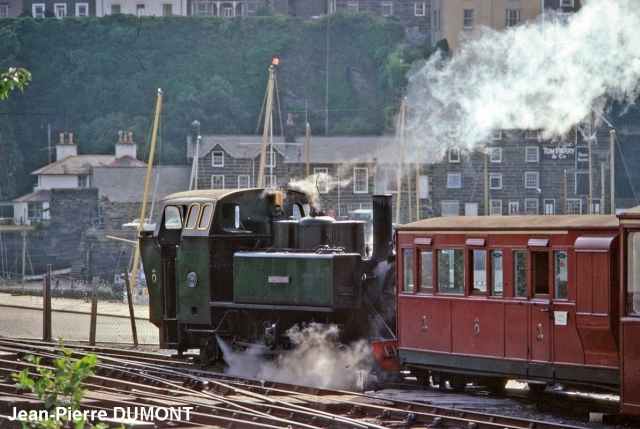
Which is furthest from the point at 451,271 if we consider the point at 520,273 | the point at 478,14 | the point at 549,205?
the point at 478,14

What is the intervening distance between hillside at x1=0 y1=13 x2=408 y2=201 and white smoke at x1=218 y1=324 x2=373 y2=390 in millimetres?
82790

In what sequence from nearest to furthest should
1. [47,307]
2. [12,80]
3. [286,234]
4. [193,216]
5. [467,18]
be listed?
[12,80], [286,234], [193,216], [47,307], [467,18]

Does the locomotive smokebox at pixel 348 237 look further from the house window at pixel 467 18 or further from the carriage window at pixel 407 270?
the house window at pixel 467 18

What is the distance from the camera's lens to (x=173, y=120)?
10775 cm

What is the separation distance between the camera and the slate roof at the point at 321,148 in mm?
76125

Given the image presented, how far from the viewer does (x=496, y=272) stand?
15.4 m

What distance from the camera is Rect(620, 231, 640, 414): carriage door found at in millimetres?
12805

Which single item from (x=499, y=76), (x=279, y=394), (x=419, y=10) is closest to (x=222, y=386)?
(x=279, y=394)

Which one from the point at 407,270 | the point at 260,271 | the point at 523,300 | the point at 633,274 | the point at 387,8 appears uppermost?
the point at 387,8

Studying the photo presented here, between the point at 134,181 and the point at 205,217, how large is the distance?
62.3 metres

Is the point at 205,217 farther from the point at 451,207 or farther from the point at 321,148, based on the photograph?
the point at 451,207

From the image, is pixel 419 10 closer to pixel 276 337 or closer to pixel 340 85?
pixel 340 85

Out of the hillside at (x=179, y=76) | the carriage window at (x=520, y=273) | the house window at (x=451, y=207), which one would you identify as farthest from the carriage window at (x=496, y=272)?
the hillside at (x=179, y=76)

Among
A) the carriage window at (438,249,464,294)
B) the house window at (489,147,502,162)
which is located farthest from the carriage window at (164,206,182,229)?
the house window at (489,147,502,162)
